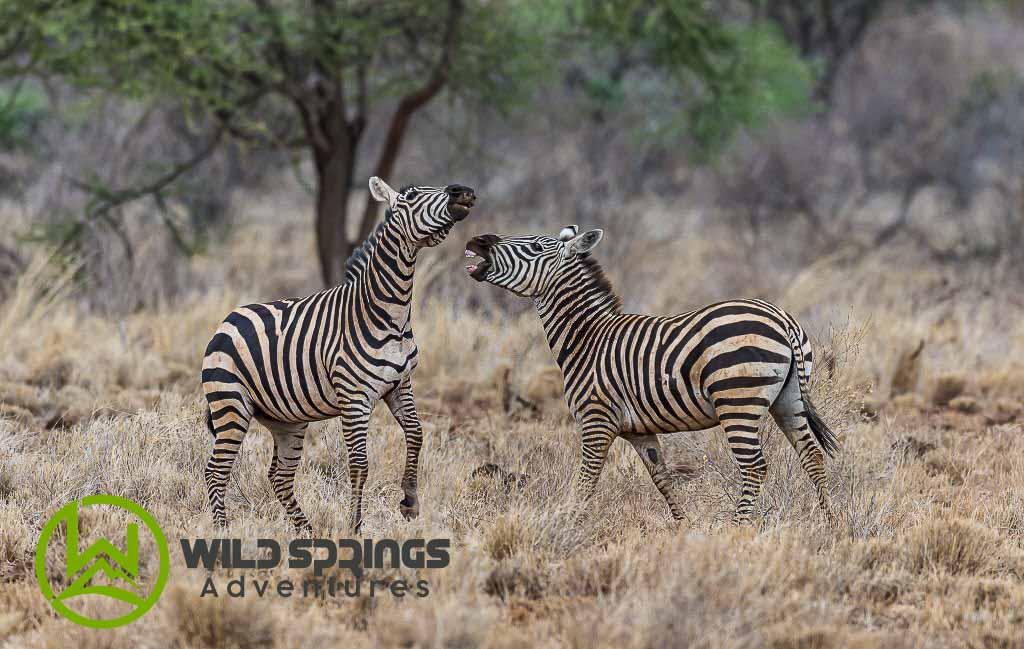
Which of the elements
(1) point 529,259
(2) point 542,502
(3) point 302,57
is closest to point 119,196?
(3) point 302,57

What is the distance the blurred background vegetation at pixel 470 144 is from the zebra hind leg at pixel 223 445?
5440mm

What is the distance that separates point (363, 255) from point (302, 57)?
6.99m

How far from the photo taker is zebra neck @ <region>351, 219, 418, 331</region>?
18.8ft

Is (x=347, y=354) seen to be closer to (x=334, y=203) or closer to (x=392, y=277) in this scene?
(x=392, y=277)

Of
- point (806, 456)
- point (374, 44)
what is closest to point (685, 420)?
point (806, 456)

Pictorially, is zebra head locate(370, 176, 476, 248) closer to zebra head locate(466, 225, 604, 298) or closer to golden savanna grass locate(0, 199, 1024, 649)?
zebra head locate(466, 225, 604, 298)

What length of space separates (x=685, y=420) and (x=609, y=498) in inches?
29.9

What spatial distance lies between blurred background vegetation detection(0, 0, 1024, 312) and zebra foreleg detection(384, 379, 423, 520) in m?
5.64

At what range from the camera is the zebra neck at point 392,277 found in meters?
5.72

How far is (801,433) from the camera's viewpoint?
602 cm

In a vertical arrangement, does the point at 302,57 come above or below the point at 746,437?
above

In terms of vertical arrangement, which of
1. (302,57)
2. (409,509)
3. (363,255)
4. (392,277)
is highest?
(302,57)

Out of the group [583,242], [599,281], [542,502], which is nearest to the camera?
[542,502]

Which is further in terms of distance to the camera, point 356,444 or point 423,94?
point 423,94
